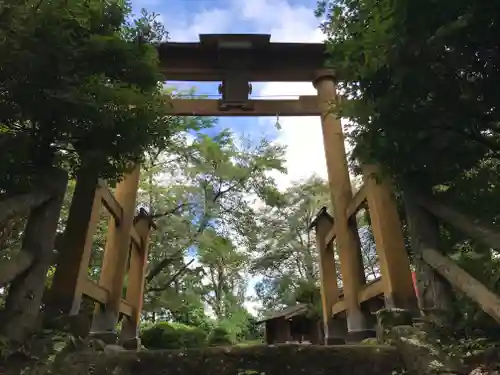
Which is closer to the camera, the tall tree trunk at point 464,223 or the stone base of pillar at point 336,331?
the tall tree trunk at point 464,223

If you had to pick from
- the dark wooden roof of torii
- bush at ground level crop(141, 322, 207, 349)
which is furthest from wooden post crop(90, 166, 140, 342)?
bush at ground level crop(141, 322, 207, 349)

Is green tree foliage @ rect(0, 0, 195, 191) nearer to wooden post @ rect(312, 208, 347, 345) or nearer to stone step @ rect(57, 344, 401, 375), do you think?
stone step @ rect(57, 344, 401, 375)

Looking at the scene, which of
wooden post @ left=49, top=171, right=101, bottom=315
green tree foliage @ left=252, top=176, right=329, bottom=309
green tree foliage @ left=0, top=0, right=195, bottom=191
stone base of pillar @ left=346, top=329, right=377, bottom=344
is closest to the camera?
green tree foliage @ left=0, top=0, right=195, bottom=191

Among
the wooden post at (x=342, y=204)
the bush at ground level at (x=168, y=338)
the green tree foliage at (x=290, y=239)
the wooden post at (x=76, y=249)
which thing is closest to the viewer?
the wooden post at (x=76, y=249)

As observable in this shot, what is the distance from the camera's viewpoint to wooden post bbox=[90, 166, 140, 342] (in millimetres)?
6121

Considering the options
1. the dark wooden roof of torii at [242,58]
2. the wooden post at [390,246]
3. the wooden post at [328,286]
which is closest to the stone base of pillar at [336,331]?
the wooden post at [328,286]

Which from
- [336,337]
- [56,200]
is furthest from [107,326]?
[336,337]

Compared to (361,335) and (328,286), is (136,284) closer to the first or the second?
(328,286)

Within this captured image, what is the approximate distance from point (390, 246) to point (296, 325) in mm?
7963

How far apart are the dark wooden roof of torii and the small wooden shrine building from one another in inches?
278

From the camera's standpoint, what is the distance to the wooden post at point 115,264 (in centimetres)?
612

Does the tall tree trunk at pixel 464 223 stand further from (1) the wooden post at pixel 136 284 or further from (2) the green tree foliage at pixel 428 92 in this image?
(1) the wooden post at pixel 136 284

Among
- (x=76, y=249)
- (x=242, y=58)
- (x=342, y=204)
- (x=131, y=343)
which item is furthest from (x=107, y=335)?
(x=242, y=58)

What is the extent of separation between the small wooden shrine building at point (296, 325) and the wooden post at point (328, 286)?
395 cm
